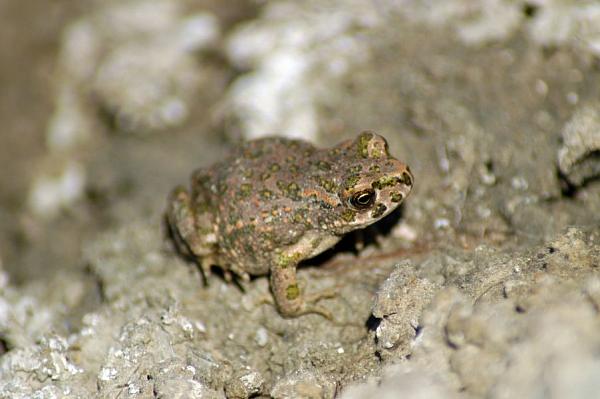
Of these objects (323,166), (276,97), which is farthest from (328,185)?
(276,97)

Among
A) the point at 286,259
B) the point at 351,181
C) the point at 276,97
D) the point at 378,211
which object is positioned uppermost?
the point at 351,181

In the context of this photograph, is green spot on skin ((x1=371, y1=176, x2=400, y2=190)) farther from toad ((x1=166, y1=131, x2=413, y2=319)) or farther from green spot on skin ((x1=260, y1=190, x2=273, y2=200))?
green spot on skin ((x1=260, y1=190, x2=273, y2=200))

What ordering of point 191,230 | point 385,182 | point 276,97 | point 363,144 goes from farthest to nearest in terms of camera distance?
point 276,97 → point 191,230 → point 363,144 → point 385,182

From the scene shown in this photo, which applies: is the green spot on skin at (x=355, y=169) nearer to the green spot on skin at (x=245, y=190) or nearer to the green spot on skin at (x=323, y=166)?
the green spot on skin at (x=323, y=166)

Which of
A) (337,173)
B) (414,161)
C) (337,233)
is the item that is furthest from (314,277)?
(414,161)

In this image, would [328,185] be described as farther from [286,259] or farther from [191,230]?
[191,230]
